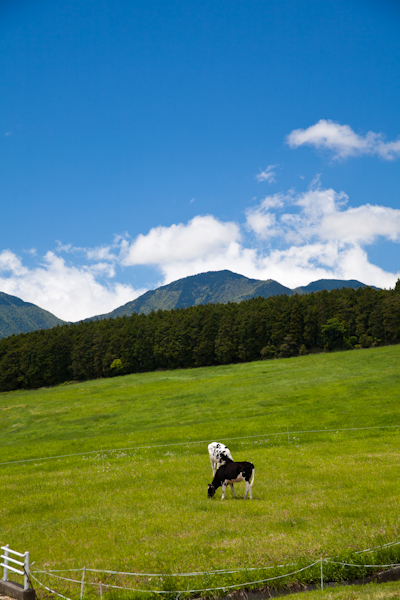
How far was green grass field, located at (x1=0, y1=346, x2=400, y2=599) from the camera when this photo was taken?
535 inches

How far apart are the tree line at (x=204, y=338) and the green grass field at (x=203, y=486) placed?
175 feet

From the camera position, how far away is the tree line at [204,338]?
4429 inches

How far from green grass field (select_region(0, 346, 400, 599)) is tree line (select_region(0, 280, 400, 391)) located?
A: 2096 inches

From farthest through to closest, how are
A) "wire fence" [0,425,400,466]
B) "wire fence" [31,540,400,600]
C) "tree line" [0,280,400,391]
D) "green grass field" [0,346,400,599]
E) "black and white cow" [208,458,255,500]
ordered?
1. "tree line" [0,280,400,391]
2. "wire fence" [0,425,400,466]
3. "black and white cow" [208,458,255,500]
4. "green grass field" [0,346,400,599]
5. "wire fence" [31,540,400,600]

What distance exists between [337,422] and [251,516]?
27599 millimetres

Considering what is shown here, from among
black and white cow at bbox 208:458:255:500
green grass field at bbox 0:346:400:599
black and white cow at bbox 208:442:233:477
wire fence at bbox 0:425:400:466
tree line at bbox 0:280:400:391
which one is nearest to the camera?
green grass field at bbox 0:346:400:599

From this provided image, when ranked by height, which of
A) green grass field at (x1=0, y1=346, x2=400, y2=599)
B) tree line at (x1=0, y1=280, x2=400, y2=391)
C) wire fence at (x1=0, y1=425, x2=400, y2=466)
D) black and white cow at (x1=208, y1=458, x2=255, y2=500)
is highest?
tree line at (x1=0, y1=280, x2=400, y2=391)

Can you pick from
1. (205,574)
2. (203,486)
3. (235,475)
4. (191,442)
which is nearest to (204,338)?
(191,442)

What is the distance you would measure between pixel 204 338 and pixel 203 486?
101 meters

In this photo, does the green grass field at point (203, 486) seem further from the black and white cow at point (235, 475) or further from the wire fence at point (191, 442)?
the black and white cow at point (235, 475)

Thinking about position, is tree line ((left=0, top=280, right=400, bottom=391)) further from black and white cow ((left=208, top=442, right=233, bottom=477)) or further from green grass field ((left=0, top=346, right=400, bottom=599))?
black and white cow ((left=208, top=442, right=233, bottom=477))

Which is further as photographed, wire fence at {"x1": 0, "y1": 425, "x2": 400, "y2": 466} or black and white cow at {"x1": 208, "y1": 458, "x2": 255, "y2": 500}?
wire fence at {"x1": 0, "y1": 425, "x2": 400, "y2": 466}

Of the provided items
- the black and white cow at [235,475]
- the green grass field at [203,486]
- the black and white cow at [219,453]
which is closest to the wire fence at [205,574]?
the green grass field at [203,486]

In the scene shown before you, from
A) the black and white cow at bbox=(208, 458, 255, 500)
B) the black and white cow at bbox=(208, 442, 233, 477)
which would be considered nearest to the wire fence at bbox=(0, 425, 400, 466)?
the black and white cow at bbox=(208, 442, 233, 477)
